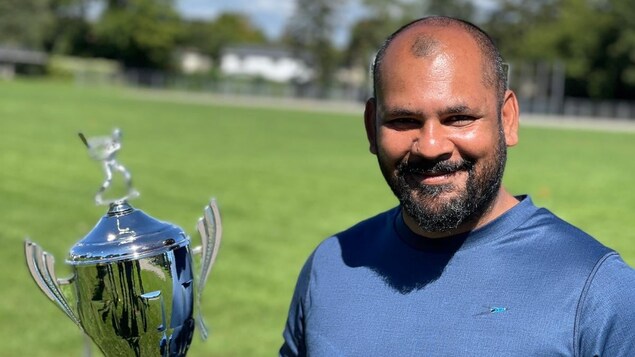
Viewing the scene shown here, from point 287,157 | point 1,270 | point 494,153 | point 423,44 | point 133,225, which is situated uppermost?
point 423,44

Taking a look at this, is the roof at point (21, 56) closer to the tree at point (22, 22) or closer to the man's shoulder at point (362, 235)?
the tree at point (22, 22)

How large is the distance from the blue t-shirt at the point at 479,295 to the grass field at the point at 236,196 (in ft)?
12.0

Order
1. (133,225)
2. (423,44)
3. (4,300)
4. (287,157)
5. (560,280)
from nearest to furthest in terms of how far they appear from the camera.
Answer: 1. (560,280)
2. (423,44)
3. (133,225)
4. (4,300)
5. (287,157)

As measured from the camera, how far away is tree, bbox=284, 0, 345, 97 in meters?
79.8

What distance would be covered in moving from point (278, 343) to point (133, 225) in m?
3.89

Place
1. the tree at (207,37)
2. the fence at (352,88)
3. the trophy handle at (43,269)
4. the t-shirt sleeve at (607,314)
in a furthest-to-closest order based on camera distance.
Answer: the tree at (207,37) < the fence at (352,88) < the trophy handle at (43,269) < the t-shirt sleeve at (607,314)

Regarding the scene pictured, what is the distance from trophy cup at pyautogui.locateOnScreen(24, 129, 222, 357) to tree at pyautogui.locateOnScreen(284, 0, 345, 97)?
3044 inches

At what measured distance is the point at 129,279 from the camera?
2000 millimetres

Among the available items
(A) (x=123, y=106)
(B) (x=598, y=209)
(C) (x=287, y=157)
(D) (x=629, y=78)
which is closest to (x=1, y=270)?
(B) (x=598, y=209)

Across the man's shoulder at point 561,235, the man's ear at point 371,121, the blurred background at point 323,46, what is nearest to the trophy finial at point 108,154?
the man's ear at point 371,121

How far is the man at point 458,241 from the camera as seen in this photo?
1.67 metres

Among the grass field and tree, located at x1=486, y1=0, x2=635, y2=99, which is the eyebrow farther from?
tree, located at x1=486, y1=0, x2=635, y2=99

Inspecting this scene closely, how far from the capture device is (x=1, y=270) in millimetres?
7211

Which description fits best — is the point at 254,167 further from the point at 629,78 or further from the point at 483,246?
the point at 629,78
